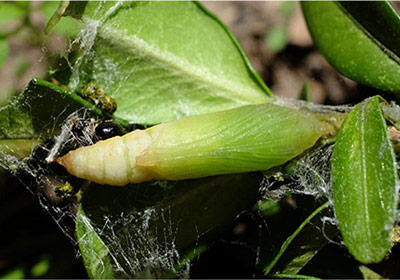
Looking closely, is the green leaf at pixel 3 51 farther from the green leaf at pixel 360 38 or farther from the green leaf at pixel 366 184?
the green leaf at pixel 366 184

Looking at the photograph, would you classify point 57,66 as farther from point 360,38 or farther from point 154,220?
point 360,38

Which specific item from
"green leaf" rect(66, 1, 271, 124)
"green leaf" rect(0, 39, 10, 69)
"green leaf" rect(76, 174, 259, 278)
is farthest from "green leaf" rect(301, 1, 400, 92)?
"green leaf" rect(0, 39, 10, 69)

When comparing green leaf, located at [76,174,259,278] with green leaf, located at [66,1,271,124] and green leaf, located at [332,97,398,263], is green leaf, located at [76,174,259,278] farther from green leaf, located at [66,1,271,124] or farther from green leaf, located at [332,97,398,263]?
green leaf, located at [332,97,398,263]

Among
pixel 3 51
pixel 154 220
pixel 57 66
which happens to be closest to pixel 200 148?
pixel 154 220

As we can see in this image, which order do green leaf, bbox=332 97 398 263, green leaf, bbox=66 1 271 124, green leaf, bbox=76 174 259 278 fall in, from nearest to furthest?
1. green leaf, bbox=332 97 398 263
2. green leaf, bbox=76 174 259 278
3. green leaf, bbox=66 1 271 124

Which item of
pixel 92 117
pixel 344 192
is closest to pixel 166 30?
pixel 92 117
